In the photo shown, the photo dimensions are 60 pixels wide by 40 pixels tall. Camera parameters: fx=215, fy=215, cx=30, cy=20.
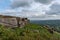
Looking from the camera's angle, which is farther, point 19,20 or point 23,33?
point 19,20

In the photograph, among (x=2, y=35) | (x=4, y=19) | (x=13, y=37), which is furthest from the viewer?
(x=4, y=19)

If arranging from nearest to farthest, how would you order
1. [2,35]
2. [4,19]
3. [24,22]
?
[2,35] < [4,19] < [24,22]

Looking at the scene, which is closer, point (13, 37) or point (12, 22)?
point (13, 37)

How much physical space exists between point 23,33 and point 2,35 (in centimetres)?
149

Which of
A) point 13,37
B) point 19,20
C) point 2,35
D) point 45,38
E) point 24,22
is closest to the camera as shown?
point 13,37

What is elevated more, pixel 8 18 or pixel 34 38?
pixel 8 18

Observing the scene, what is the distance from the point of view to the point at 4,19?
18.1 metres

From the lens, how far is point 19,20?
19.9m

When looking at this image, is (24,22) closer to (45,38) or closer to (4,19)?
(4,19)

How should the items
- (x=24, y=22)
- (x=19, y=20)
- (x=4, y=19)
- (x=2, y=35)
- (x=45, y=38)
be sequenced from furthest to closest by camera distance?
1. (x=24, y=22)
2. (x=19, y=20)
3. (x=4, y=19)
4. (x=45, y=38)
5. (x=2, y=35)

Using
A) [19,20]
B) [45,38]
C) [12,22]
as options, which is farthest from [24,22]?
[45,38]

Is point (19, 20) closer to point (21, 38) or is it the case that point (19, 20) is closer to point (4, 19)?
point (4, 19)

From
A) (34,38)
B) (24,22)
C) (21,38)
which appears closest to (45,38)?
(34,38)

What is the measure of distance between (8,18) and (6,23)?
2.11 feet
